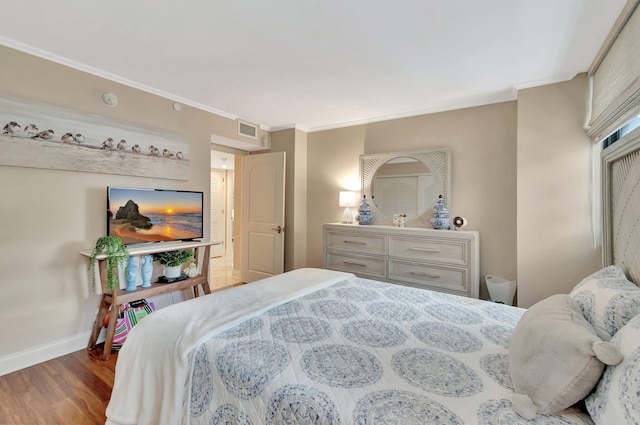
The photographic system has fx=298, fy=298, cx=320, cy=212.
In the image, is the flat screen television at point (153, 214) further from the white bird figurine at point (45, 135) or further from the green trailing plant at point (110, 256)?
the white bird figurine at point (45, 135)

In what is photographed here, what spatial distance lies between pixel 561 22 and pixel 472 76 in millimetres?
798

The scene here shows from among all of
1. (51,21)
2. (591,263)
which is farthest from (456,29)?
(51,21)

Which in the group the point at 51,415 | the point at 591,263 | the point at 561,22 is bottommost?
the point at 51,415

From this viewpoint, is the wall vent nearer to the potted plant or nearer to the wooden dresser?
the wooden dresser

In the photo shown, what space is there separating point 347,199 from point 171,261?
7.24ft

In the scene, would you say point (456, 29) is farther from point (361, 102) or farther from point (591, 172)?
point (591, 172)

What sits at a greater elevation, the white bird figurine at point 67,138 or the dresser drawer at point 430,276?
the white bird figurine at point 67,138

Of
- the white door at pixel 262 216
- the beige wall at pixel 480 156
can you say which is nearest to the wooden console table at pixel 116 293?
the white door at pixel 262 216

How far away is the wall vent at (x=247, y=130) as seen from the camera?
4047 millimetres

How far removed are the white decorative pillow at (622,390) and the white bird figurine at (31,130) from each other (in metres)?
3.51

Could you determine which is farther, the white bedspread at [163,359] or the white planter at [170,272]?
the white planter at [170,272]

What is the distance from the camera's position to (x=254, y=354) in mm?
1184

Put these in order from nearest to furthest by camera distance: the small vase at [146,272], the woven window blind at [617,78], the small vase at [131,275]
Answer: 1. the woven window blind at [617,78]
2. the small vase at [131,275]
3. the small vase at [146,272]

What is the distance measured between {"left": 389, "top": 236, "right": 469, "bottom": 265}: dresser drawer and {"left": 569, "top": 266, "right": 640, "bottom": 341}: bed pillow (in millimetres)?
1565
